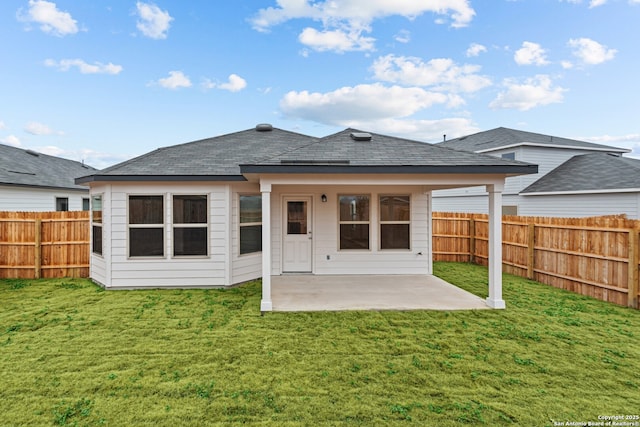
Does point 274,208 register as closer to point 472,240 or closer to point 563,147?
point 472,240

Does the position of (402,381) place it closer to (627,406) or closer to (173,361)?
(627,406)

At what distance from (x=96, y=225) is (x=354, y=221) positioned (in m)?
6.45

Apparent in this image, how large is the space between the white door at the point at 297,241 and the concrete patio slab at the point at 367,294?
33 cm

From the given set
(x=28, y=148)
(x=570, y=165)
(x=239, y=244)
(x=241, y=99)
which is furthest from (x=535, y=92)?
(x=28, y=148)

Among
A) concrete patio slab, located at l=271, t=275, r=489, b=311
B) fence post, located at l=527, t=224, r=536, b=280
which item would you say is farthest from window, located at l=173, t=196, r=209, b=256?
fence post, located at l=527, t=224, r=536, b=280

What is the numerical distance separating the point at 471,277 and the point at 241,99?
1420 centimetres

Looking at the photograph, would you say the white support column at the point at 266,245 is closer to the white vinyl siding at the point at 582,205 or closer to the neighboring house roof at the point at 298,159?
the neighboring house roof at the point at 298,159

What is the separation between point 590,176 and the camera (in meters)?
14.0

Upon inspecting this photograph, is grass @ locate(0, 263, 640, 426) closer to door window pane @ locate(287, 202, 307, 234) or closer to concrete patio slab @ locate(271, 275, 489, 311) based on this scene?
concrete patio slab @ locate(271, 275, 489, 311)

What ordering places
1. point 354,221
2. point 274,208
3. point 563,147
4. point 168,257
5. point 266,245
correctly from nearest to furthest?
point 266,245, point 168,257, point 274,208, point 354,221, point 563,147

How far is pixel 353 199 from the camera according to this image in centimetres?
843

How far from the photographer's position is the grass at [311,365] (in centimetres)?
280

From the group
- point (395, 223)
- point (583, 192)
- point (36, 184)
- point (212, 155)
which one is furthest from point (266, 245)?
point (583, 192)

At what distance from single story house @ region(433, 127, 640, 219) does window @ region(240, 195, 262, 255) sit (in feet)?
43.6
